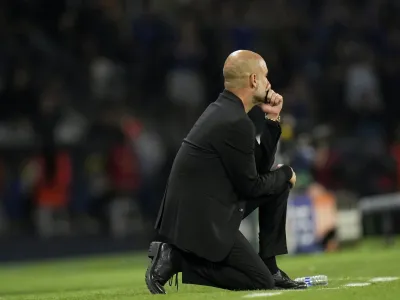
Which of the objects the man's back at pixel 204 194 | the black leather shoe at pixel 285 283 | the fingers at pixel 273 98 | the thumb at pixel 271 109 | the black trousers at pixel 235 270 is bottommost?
the black leather shoe at pixel 285 283

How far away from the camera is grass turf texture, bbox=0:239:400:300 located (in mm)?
7148

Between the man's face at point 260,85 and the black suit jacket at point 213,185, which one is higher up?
the man's face at point 260,85

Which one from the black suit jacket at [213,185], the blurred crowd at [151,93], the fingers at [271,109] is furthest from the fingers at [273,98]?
the blurred crowd at [151,93]

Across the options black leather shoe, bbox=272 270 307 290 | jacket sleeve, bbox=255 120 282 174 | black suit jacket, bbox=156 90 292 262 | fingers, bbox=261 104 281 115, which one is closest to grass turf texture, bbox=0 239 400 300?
black leather shoe, bbox=272 270 307 290

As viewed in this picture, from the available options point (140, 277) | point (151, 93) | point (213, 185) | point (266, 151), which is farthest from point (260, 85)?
point (151, 93)

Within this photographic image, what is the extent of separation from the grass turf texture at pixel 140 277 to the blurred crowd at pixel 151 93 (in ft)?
3.66

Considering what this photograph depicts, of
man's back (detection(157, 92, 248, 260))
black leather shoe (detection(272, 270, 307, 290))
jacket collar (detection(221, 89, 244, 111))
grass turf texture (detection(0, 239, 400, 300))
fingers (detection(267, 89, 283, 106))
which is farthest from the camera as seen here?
black leather shoe (detection(272, 270, 307, 290))

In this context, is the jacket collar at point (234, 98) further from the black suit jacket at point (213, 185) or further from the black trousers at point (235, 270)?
the black trousers at point (235, 270)

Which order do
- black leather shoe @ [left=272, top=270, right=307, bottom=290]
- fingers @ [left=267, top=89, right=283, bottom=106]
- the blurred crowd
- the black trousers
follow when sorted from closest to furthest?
the black trousers, fingers @ [left=267, top=89, right=283, bottom=106], black leather shoe @ [left=272, top=270, right=307, bottom=290], the blurred crowd

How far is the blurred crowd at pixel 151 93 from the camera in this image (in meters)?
16.3

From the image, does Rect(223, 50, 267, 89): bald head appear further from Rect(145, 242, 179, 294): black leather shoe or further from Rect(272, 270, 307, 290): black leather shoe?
Rect(272, 270, 307, 290): black leather shoe

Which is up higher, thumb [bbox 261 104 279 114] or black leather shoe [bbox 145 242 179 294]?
thumb [bbox 261 104 279 114]

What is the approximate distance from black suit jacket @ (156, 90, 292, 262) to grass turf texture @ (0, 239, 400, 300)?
1.26 feet

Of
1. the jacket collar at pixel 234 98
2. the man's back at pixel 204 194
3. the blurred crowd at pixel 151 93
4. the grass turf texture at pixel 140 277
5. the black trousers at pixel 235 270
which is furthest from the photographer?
the blurred crowd at pixel 151 93
